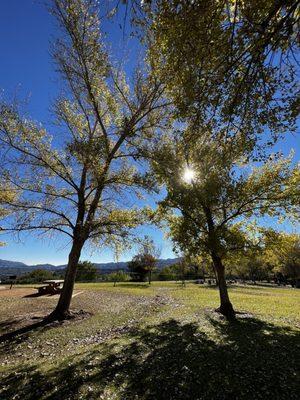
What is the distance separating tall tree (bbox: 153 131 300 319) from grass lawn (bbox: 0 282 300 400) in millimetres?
4229

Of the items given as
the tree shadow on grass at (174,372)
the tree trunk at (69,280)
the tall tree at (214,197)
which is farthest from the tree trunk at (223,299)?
the tree trunk at (69,280)

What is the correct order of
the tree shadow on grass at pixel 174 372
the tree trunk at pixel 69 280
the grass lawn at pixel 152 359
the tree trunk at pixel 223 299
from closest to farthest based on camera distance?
the tree shadow on grass at pixel 174 372 < the grass lawn at pixel 152 359 < the tree trunk at pixel 69 280 < the tree trunk at pixel 223 299

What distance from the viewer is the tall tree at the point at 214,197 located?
1773 centimetres

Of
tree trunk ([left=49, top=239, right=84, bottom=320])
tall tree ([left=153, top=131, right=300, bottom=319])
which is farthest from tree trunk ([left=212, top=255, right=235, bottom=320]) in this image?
tree trunk ([left=49, top=239, right=84, bottom=320])

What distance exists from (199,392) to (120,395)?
1.88m

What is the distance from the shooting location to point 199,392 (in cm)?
728

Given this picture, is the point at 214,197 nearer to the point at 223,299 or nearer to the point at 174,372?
the point at 223,299

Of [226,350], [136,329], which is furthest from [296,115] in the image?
[136,329]

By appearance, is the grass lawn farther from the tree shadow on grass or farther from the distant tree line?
the distant tree line

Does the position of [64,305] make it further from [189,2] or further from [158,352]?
[189,2]

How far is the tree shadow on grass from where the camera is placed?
728cm

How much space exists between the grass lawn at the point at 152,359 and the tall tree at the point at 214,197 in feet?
13.9

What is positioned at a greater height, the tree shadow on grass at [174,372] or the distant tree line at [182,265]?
the distant tree line at [182,265]

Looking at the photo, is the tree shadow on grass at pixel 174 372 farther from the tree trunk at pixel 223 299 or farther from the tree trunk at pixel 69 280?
the tree trunk at pixel 69 280
